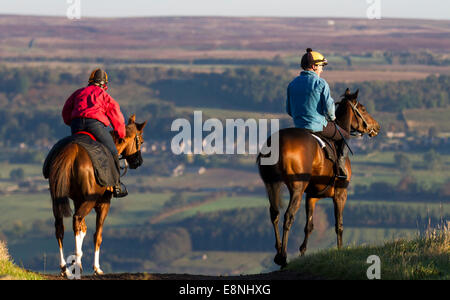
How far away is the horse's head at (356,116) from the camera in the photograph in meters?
18.6

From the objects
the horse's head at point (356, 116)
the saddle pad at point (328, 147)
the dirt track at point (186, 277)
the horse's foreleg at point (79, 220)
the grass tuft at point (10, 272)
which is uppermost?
the horse's head at point (356, 116)

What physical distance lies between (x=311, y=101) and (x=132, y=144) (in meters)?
3.29

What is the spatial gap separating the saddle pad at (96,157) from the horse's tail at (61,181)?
0.63 feet

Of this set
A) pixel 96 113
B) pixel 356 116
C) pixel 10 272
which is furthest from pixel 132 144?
pixel 356 116

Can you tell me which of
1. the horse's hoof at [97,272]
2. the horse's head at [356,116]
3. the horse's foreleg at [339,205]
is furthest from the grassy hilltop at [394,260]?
the horse's hoof at [97,272]

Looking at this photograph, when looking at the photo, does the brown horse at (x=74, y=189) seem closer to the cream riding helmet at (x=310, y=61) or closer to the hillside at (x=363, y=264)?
the hillside at (x=363, y=264)

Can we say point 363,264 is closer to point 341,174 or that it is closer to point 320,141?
point 320,141

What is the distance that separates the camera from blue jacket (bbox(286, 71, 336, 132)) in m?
17.2

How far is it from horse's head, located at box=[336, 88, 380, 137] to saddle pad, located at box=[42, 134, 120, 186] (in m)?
4.90
